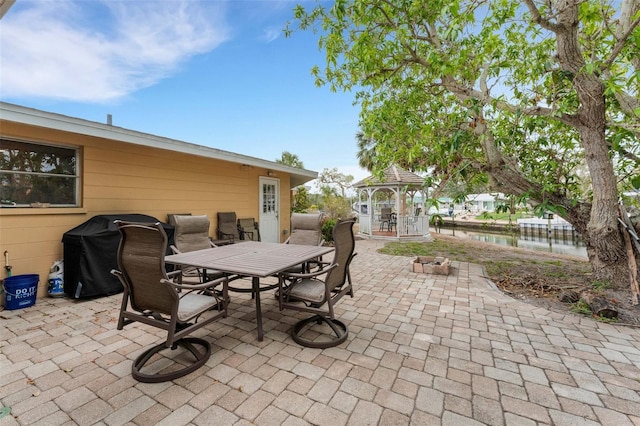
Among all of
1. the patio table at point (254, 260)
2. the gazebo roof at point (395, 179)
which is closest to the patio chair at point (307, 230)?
the patio table at point (254, 260)

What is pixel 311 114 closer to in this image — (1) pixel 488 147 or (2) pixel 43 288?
(1) pixel 488 147

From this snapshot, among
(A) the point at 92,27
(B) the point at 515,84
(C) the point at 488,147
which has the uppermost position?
(A) the point at 92,27

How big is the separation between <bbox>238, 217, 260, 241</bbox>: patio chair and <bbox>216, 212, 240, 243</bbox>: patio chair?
13cm

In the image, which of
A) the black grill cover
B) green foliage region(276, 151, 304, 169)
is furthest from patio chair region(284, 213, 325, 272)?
green foliage region(276, 151, 304, 169)

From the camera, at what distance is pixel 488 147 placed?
4.47 meters

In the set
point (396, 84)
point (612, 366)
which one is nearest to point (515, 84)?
point (396, 84)

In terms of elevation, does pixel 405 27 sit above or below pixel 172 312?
above

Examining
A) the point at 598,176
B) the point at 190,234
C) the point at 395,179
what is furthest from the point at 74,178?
the point at 395,179

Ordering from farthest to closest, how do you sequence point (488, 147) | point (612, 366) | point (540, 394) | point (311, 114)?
point (311, 114), point (488, 147), point (612, 366), point (540, 394)

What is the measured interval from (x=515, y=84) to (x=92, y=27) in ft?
25.5

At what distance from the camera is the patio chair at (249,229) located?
6.69 meters

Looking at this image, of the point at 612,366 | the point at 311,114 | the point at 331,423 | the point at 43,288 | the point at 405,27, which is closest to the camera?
the point at 331,423

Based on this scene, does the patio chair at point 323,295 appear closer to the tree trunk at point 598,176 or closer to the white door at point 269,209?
the tree trunk at point 598,176

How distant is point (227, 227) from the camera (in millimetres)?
6457
